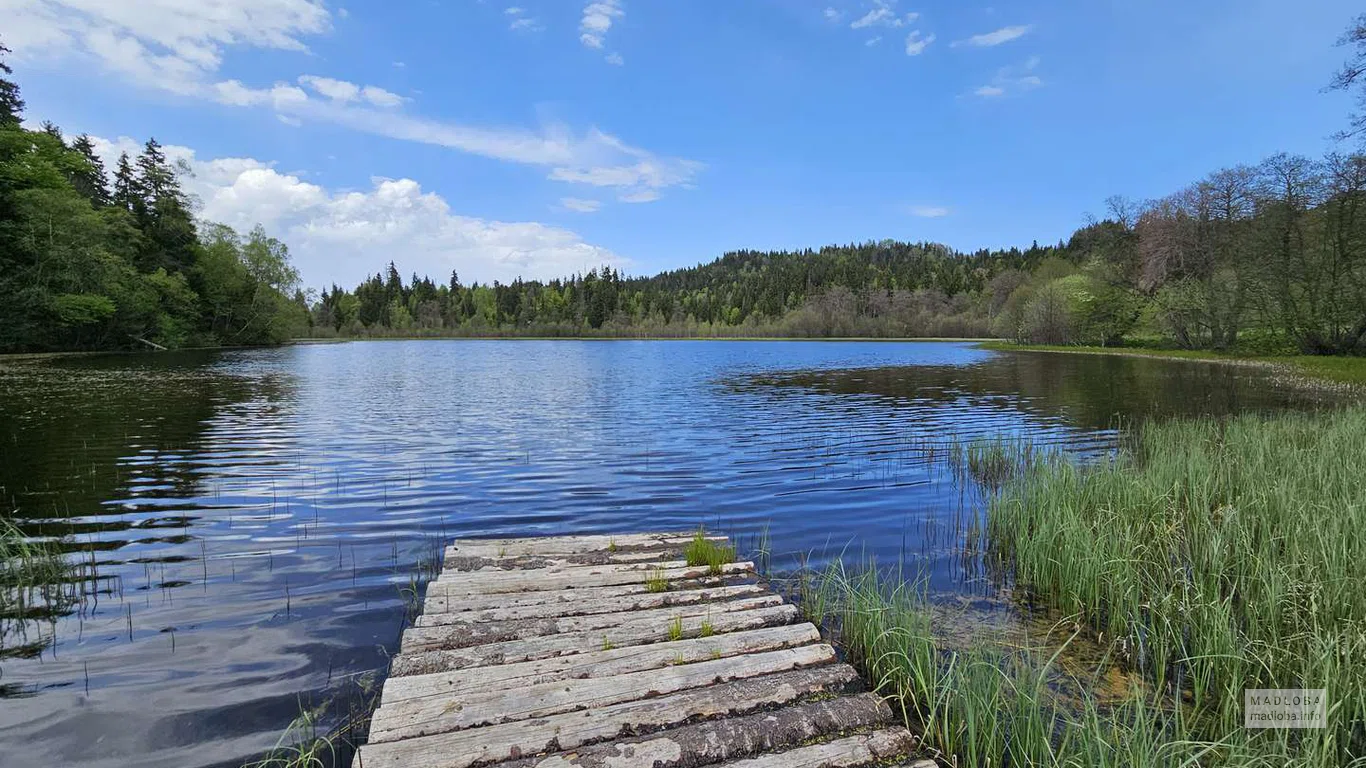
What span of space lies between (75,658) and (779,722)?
6.28 m

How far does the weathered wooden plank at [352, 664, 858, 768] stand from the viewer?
3.60 metres

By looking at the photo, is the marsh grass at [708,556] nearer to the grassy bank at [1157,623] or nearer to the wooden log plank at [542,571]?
the wooden log plank at [542,571]

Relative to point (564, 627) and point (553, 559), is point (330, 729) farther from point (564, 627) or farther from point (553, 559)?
point (553, 559)

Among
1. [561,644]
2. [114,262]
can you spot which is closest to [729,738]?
[561,644]

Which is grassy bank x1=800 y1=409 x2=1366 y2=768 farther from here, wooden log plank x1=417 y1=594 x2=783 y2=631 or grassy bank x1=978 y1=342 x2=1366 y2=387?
grassy bank x1=978 y1=342 x2=1366 y2=387

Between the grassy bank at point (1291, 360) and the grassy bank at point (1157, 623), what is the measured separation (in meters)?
29.6

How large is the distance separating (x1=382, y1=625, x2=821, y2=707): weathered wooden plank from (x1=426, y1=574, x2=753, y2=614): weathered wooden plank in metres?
1.27

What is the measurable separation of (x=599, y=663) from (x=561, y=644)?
524 mm

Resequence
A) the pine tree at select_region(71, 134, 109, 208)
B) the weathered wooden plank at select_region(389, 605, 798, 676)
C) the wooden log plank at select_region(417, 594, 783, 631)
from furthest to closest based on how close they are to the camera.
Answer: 1. the pine tree at select_region(71, 134, 109, 208)
2. the wooden log plank at select_region(417, 594, 783, 631)
3. the weathered wooden plank at select_region(389, 605, 798, 676)

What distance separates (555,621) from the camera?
555cm

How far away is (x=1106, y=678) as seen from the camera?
540cm

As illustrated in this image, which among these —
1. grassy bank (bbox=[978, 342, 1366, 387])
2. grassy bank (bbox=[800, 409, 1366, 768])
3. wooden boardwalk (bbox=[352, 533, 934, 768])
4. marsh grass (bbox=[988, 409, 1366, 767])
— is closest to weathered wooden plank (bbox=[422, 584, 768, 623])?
wooden boardwalk (bbox=[352, 533, 934, 768])

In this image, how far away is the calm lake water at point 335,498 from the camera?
17.6 ft

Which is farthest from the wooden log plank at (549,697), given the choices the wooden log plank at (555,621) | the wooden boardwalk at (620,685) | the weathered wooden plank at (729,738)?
the wooden log plank at (555,621)
